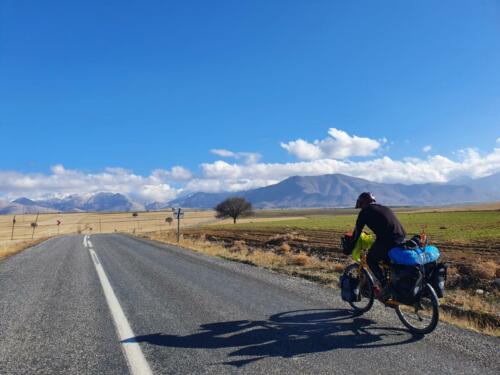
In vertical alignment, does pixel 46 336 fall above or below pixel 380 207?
below

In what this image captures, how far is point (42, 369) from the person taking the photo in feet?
15.1

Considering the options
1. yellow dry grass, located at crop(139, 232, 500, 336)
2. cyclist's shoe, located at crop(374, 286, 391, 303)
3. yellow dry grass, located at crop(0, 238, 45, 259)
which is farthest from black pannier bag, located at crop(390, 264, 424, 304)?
yellow dry grass, located at crop(0, 238, 45, 259)

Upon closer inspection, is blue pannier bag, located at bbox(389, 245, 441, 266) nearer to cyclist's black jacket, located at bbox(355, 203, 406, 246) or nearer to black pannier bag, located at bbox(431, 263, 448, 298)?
black pannier bag, located at bbox(431, 263, 448, 298)

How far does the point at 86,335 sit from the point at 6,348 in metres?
1.02

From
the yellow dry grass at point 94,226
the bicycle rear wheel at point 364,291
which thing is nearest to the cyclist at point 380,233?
the bicycle rear wheel at point 364,291

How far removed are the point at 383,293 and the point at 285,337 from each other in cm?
203

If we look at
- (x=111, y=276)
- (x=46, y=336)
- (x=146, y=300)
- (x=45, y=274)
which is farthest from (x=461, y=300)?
(x=45, y=274)

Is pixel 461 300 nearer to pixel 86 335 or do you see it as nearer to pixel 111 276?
pixel 86 335

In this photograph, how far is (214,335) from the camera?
578cm

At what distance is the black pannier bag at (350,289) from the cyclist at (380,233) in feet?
1.31

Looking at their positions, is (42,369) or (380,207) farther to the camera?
(380,207)

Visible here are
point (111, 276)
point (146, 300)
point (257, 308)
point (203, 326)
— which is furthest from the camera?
point (111, 276)

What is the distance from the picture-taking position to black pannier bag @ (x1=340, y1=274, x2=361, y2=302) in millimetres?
7090

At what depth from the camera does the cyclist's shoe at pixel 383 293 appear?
21.5 ft
